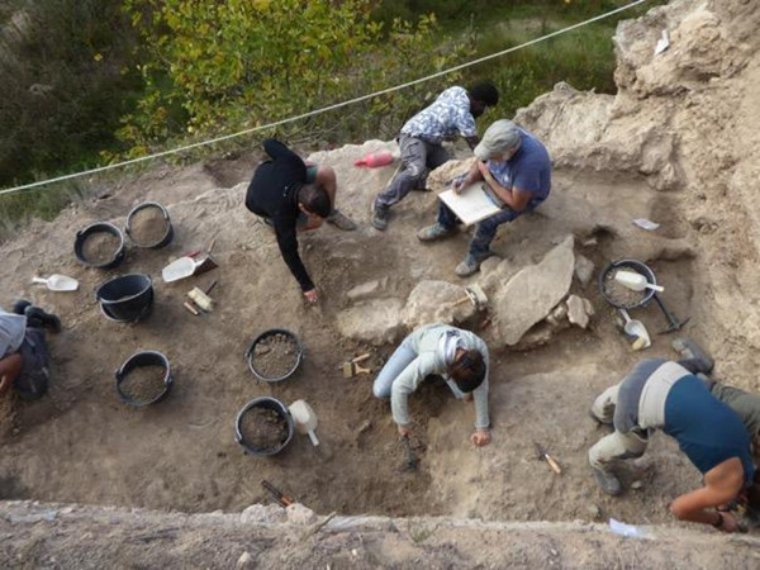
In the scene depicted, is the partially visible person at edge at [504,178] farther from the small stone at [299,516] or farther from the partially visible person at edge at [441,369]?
the small stone at [299,516]

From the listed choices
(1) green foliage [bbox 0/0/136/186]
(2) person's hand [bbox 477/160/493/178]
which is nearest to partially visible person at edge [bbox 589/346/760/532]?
(2) person's hand [bbox 477/160/493/178]

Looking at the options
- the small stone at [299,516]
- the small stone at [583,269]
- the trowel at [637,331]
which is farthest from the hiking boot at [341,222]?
the small stone at [299,516]

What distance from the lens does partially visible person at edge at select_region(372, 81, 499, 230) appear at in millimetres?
6105

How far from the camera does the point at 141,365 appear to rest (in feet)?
17.5

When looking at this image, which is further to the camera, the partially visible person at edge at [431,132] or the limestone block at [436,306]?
the partially visible person at edge at [431,132]

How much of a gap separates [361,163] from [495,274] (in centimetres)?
236

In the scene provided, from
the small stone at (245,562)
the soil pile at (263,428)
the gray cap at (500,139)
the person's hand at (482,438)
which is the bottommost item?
the person's hand at (482,438)

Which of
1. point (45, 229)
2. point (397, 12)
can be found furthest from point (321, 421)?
point (397, 12)

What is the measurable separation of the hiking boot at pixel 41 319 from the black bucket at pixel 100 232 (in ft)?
2.27

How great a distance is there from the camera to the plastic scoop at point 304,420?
4.94m

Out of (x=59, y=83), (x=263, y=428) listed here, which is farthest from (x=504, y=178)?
(x=59, y=83)

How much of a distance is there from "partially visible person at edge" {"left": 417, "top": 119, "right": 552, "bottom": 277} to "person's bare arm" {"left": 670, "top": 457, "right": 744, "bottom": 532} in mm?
2696

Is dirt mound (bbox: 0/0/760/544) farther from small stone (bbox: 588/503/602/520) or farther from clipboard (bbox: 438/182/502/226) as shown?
clipboard (bbox: 438/182/502/226)

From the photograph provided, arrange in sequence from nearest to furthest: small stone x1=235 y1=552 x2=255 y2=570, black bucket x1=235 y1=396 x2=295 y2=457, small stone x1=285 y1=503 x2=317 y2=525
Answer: small stone x1=235 y1=552 x2=255 y2=570, small stone x1=285 y1=503 x2=317 y2=525, black bucket x1=235 y1=396 x2=295 y2=457
